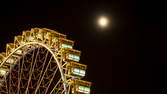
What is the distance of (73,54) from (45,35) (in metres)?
3.59

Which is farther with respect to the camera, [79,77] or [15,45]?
[15,45]

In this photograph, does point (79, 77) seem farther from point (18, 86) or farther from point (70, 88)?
point (18, 86)

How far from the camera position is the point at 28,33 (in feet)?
130

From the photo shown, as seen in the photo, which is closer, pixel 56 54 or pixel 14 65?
pixel 56 54

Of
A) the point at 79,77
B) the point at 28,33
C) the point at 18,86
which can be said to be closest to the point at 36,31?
the point at 28,33

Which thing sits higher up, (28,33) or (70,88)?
(28,33)

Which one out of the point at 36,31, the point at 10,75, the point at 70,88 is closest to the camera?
the point at 70,88

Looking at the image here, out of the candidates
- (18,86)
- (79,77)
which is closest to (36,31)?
(18,86)

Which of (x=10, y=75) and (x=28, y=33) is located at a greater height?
(x=28, y=33)

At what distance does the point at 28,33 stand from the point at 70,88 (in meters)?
8.44

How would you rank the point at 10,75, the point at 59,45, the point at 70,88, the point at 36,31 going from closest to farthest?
1. the point at 70,88
2. the point at 59,45
3. the point at 36,31
4. the point at 10,75

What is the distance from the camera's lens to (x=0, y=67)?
1665 inches

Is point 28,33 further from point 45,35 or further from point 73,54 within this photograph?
point 73,54

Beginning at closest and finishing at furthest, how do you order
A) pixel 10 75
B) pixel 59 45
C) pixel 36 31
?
pixel 59 45 → pixel 36 31 → pixel 10 75
